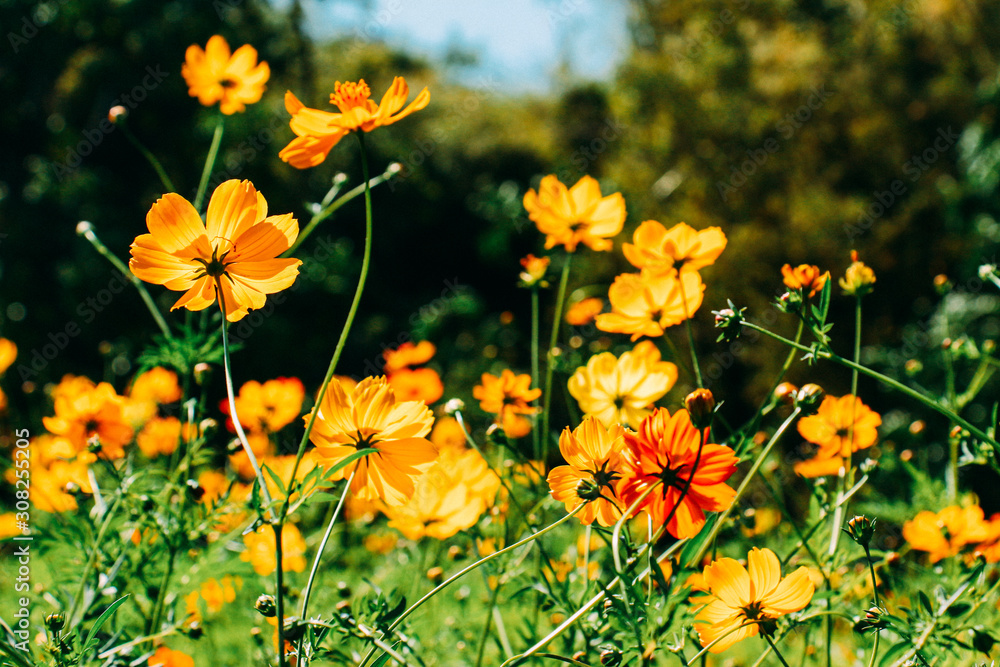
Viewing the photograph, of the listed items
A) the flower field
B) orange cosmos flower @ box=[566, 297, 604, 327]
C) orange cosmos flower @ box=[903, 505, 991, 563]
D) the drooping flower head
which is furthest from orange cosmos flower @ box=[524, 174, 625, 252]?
orange cosmos flower @ box=[903, 505, 991, 563]

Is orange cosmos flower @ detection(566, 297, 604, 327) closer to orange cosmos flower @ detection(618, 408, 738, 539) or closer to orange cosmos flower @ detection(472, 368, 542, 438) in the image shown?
orange cosmos flower @ detection(472, 368, 542, 438)

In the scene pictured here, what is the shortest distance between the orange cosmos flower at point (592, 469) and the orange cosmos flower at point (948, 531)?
2.01ft

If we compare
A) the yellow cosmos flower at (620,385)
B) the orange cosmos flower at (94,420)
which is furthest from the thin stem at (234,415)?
the orange cosmos flower at (94,420)

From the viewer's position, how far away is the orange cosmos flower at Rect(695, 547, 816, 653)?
1.96ft

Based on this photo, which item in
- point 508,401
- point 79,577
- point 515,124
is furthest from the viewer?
point 515,124

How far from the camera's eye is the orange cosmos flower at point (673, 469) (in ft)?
1.84

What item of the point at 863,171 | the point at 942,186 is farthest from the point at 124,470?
the point at 863,171

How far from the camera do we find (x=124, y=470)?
1032mm

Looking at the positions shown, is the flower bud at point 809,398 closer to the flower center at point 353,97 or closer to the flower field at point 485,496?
the flower field at point 485,496

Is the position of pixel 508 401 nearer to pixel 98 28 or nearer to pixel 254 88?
pixel 254 88

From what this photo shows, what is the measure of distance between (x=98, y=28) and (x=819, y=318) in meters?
5.30

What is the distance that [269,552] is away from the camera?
1094 millimetres

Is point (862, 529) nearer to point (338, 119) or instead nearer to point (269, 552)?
point (338, 119)

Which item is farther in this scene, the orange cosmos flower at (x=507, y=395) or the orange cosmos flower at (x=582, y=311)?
the orange cosmos flower at (x=582, y=311)
